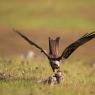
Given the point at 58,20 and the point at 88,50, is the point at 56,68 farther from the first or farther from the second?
the point at 58,20

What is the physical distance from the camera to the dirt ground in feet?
85.8

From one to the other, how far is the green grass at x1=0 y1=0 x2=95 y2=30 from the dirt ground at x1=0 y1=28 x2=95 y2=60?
8.10 feet

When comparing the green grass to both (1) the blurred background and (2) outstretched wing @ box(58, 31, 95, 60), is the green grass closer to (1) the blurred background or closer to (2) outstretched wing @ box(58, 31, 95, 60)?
(1) the blurred background

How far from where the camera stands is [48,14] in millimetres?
42594

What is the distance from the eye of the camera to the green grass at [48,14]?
126ft

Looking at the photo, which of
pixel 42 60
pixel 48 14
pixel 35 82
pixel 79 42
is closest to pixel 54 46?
pixel 79 42

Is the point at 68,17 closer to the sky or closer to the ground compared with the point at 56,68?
closer to the sky

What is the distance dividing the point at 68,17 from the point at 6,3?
299 inches

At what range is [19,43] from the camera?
2966 cm

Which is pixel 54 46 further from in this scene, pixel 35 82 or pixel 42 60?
pixel 42 60

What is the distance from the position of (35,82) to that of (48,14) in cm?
3190

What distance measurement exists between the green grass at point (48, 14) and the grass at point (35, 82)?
2236cm

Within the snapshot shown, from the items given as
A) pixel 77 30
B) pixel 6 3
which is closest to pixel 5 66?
pixel 77 30

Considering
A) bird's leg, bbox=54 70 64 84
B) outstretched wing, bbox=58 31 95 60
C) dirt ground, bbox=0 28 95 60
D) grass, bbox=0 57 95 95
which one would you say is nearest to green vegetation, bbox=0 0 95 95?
grass, bbox=0 57 95 95
